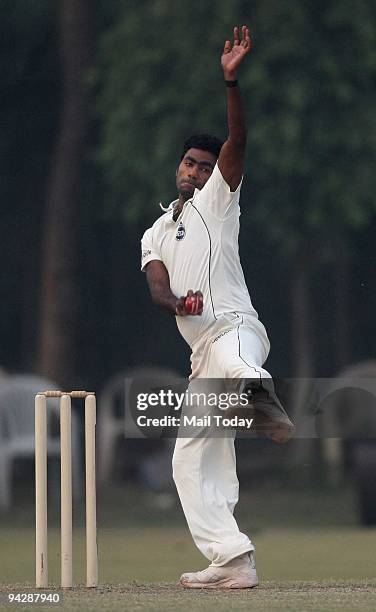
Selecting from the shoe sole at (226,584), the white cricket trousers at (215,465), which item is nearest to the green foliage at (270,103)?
the white cricket trousers at (215,465)

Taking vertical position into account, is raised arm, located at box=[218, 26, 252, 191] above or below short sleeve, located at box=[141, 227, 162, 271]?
above

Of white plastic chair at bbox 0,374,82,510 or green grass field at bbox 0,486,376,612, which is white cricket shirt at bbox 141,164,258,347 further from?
white plastic chair at bbox 0,374,82,510

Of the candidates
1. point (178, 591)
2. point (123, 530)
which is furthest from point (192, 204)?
point (123, 530)

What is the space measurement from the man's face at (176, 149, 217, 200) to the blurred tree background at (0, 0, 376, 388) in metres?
6.56

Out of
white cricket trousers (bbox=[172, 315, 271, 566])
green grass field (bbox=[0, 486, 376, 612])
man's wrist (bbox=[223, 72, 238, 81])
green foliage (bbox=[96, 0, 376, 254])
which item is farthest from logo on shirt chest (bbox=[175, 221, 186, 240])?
green foliage (bbox=[96, 0, 376, 254])

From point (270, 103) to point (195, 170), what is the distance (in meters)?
6.78

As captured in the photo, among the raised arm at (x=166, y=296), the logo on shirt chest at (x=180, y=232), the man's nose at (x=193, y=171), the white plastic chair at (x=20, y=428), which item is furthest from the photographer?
the white plastic chair at (x=20, y=428)

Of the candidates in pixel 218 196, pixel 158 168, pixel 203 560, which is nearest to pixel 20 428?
pixel 158 168

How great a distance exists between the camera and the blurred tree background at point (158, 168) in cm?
1320

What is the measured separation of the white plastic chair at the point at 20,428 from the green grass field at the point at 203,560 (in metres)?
0.57

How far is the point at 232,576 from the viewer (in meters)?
6.35

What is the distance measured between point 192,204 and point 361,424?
617 cm

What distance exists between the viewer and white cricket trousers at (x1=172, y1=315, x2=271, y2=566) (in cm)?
632

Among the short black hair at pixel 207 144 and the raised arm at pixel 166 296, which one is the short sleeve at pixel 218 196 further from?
the raised arm at pixel 166 296
